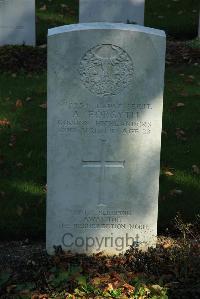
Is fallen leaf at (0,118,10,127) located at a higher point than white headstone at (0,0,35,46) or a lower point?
lower

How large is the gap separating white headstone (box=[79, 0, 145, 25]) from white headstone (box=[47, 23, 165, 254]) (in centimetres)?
718

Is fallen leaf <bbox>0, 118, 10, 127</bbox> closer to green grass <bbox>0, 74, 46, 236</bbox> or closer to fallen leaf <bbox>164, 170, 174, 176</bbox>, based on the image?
green grass <bbox>0, 74, 46, 236</bbox>

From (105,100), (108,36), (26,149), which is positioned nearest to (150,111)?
(105,100)

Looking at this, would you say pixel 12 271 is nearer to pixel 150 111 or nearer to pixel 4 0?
pixel 150 111

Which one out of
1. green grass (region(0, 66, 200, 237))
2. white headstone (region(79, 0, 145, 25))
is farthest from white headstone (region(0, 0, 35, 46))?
green grass (region(0, 66, 200, 237))

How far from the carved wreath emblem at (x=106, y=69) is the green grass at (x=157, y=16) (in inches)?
286

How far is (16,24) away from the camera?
37.5ft

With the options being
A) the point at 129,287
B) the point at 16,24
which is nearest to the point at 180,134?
the point at 129,287

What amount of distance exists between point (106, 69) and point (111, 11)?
24.4ft

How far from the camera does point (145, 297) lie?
4.30 meters

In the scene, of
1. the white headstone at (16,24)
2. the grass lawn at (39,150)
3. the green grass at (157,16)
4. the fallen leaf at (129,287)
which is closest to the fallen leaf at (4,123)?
the grass lawn at (39,150)

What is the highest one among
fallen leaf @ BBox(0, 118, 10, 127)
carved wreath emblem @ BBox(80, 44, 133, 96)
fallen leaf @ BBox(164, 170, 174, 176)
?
carved wreath emblem @ BBox(80, 44, 133, 96)

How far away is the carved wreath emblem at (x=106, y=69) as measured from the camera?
186 inches

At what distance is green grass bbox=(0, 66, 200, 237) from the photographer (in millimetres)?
5953
